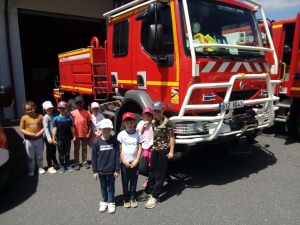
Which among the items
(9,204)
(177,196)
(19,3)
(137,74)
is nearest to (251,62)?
(137,74)

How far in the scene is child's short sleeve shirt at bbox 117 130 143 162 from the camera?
3.33 meters

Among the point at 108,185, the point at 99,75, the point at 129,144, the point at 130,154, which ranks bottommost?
the point at 108,185

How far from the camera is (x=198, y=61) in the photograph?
3.53m

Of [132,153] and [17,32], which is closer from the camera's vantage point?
[132,153]

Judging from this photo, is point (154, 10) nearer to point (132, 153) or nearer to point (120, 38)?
point (120, 38)

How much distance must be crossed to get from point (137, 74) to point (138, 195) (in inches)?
73.3

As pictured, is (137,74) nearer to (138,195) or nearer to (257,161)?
(138,195)

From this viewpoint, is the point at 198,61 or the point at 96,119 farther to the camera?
the point at 96,119

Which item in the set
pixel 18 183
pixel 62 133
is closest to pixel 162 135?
pixel 62 133

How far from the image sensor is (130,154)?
10.9 feet

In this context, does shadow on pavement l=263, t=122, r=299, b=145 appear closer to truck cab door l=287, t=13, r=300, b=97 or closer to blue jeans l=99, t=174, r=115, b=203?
truck cab door l=287, t=13, r=300, b=97

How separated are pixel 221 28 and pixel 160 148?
2.02m

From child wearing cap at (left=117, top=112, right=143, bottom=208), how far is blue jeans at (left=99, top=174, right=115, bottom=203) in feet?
0.53

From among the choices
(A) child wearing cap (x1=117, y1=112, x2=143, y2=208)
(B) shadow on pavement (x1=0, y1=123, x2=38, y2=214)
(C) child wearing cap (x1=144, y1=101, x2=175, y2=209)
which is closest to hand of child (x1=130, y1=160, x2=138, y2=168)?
(A) child wearing cap (x1=117, y1=112, x2=143, y2=208)
